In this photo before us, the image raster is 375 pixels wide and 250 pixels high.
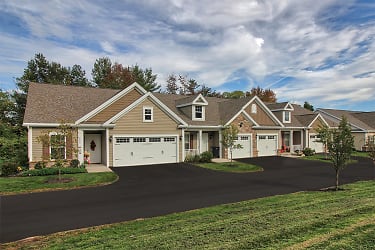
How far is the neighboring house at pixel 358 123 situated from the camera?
1447 inches

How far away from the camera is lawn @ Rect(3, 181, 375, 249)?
526cm

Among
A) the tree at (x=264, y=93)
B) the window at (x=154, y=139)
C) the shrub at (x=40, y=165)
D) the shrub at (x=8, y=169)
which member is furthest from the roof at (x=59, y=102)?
the tree at (x=264, y=93)

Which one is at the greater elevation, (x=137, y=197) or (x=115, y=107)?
(x=115, y=107)

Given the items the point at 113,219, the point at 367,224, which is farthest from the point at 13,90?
the point at 367,224

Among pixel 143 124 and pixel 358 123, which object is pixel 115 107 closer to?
pixel 143 124

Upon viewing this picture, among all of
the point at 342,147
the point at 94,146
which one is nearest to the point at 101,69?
the point at 94,146

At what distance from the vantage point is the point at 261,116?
2892cm

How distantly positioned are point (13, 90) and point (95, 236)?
34876 mm

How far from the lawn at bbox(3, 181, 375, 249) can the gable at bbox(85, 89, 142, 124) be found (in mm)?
13847

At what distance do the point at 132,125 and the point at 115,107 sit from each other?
2133mm

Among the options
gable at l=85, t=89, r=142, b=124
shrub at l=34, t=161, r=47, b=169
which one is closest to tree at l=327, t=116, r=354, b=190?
gable at l=85, t=89, r=142, b=124

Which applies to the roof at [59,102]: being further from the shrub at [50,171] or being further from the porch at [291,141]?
the porch at [291,141]

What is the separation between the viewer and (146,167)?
64.1ft

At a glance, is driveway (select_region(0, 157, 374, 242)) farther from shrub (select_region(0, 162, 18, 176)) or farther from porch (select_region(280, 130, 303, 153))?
porch (select_region(280, 130, 303, 153))
